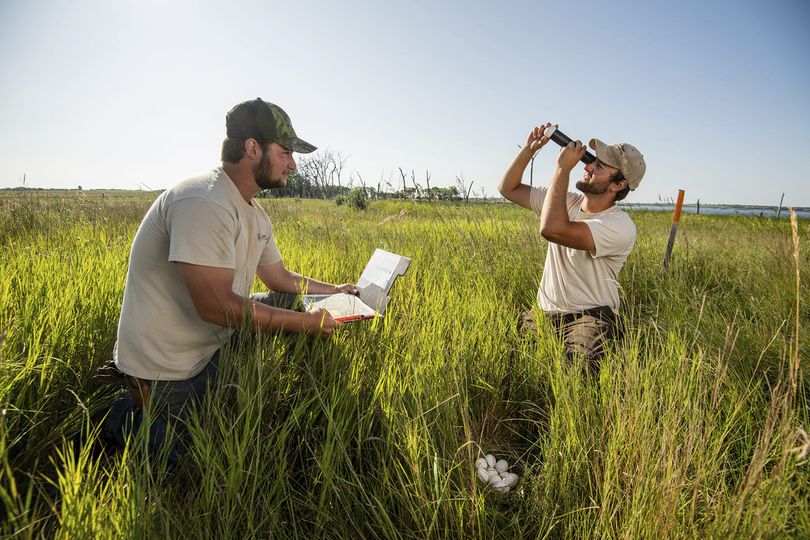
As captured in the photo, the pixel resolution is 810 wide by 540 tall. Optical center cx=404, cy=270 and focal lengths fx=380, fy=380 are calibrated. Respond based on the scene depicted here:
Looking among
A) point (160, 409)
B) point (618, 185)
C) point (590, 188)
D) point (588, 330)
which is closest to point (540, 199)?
point (590, 188)

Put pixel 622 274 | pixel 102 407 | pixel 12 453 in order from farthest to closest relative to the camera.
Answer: pixel 622 274, pixel 102 407, pixel 12 453

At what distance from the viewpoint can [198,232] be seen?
1591 mm

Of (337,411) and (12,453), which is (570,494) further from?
(12,453)

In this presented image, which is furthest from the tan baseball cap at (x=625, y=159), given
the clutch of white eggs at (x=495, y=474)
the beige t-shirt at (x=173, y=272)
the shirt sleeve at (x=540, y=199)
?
the beige t-shirt at (x=173, y=272)

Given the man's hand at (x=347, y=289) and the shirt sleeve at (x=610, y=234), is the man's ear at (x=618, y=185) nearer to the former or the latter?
Answer: the shirt sleeve at (x=610, y=234)

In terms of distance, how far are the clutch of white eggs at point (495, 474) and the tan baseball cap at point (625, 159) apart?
213cm

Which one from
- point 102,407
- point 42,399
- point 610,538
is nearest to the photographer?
point 610,538

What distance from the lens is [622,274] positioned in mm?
3846

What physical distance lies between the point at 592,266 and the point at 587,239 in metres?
0.28

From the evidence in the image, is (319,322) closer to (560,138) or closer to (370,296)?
(370,296)

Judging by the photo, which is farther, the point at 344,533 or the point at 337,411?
the point at 337,411

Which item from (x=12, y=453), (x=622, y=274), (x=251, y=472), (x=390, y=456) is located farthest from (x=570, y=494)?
(x=622, y=274)

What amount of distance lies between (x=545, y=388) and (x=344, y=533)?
1235mm

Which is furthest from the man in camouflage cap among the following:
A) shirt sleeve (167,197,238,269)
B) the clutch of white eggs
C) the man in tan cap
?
the man in tan cap
